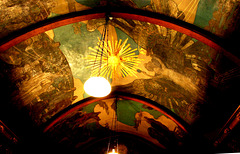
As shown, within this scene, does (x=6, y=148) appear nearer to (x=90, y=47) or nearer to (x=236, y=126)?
(x=90, y=47)

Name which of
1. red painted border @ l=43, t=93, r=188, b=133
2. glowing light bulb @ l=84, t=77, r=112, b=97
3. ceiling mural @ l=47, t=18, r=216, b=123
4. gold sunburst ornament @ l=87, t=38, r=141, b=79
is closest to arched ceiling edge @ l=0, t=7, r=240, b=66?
ceiling mural @ l=47, t=18, r=216, b=123

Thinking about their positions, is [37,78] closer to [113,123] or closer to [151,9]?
[151,9]

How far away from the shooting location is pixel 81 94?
843 cm

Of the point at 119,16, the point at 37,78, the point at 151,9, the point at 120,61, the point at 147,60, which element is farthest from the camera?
the point at 120,61

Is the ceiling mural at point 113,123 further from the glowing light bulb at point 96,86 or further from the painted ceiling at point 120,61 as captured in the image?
the glowing light bulb at point 96,86

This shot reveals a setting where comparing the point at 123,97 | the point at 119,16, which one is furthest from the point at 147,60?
the point at 123,97

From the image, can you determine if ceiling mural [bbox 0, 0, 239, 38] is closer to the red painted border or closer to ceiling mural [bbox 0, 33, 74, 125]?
ceiling mural [bbox 0, 33, 74, 125]

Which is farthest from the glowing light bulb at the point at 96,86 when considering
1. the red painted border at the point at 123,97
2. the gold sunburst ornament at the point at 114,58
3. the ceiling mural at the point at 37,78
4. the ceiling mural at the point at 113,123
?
the ceiling mural at the point at 113,123

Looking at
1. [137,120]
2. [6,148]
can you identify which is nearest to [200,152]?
[137,120]

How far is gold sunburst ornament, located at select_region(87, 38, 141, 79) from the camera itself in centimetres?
718

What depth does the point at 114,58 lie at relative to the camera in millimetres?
7418

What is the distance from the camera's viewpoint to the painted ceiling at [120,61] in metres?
5.36

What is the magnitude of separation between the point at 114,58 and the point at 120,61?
0.28 meters

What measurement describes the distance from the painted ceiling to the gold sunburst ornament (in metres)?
0.04
